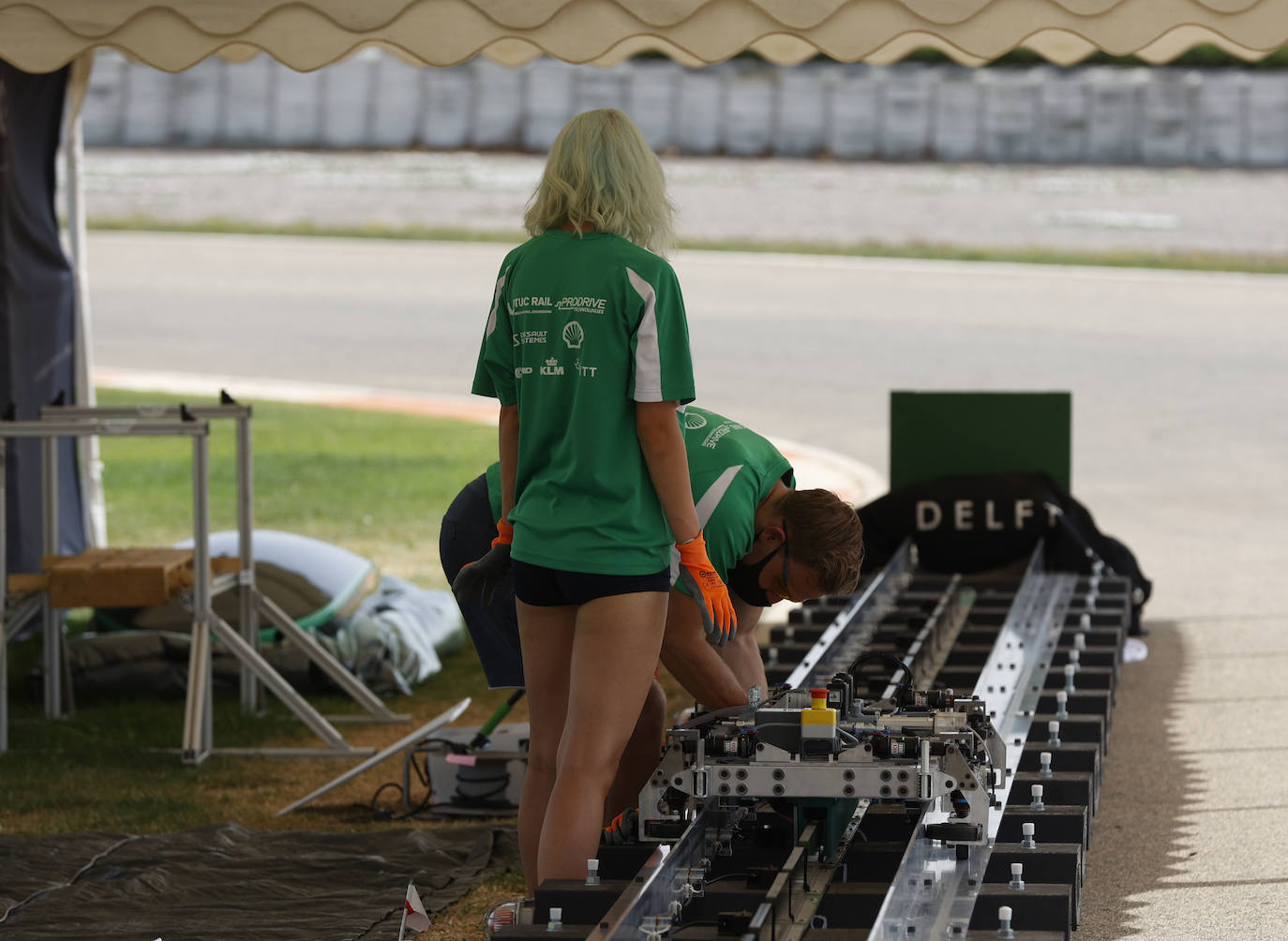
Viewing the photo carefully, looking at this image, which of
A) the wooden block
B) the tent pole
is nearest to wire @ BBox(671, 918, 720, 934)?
the wooden block

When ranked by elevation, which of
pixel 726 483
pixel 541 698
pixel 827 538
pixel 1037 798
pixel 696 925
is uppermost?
pixel 726 483

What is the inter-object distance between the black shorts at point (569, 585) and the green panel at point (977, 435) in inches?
176

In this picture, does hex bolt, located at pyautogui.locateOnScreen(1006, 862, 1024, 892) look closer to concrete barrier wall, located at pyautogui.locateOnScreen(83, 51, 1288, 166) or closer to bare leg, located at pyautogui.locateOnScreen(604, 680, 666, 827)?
bare leg, located at pyautogui.locateOnScreen(604, 680, 666, 827)

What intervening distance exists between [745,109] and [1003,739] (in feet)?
88.7

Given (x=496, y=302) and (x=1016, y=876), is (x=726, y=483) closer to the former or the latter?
(x=496, y=302)

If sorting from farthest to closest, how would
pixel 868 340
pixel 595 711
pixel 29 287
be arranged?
pixel 868 340, pixel 29 287, pixel 595 711

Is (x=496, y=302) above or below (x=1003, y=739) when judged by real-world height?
above

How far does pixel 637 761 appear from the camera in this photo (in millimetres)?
4207

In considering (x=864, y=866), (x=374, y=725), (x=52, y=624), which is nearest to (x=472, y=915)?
(x=864, y=866)

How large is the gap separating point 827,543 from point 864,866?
28.5 inches

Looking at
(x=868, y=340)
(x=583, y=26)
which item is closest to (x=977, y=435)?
(x=583, y=26)

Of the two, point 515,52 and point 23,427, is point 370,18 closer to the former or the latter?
point 515,52

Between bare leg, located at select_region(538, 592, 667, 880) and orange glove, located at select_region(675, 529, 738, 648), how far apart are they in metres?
0.07

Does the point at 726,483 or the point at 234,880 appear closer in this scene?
the point at 726,483
